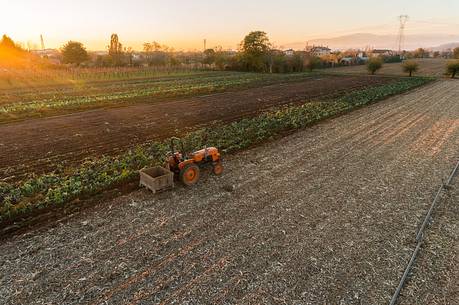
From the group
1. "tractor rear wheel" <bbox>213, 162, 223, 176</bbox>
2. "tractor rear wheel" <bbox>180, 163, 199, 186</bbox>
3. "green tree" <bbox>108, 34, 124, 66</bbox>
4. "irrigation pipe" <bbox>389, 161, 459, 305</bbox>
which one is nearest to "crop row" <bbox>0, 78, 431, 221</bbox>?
"tractor rear wheel" <bbox>180, 163, 199, 186</bbox>

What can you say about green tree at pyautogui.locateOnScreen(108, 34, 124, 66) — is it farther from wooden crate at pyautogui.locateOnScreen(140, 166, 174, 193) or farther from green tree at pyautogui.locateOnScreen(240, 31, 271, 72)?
wooden crate at pyautogui.locateOnScreen(140, 166, 174, 193)

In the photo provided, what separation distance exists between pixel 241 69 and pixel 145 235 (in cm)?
7011

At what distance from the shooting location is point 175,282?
712 centimetres

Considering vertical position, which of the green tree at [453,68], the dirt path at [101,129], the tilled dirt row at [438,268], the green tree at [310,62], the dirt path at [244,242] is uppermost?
the green tree at [310,62]

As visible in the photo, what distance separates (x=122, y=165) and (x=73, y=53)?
70.6m

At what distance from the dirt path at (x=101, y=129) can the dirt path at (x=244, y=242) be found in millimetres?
6191

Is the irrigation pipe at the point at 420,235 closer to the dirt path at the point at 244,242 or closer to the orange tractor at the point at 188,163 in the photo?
the dirt path at the point at 244,242

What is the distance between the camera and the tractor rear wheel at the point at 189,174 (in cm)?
1148

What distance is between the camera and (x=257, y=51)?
73.3 m

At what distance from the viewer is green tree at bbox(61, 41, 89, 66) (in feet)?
236

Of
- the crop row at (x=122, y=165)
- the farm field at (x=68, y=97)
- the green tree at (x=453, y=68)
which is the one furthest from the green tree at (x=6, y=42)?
the green tree at (x=453, y=68)

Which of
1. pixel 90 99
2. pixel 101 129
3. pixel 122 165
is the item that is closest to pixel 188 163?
pixel 122 165

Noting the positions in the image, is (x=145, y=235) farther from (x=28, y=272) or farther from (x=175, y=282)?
(x=28, y=272)

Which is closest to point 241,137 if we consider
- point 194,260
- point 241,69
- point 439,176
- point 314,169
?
point 314,169
